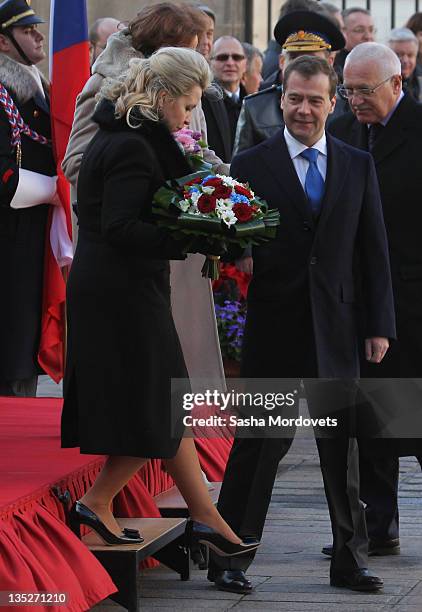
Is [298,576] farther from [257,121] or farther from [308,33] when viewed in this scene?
[308,33]

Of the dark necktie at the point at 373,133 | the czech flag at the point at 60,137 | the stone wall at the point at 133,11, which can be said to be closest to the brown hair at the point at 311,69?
the dark necktie at the point at 373,133

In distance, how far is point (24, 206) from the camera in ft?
25.6

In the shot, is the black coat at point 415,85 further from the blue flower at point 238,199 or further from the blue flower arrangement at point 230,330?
the blue flower at point 238,199

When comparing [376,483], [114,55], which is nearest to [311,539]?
[376,483]

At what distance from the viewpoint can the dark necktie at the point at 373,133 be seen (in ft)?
21.6

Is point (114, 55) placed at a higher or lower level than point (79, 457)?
higher

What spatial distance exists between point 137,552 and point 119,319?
2.49ft

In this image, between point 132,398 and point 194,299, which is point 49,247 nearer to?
point 194,299

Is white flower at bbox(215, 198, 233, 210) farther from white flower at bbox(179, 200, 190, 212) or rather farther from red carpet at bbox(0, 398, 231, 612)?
red carpet at bbox(0, 398, 231, 612)

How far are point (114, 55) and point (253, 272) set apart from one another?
1.21 metres

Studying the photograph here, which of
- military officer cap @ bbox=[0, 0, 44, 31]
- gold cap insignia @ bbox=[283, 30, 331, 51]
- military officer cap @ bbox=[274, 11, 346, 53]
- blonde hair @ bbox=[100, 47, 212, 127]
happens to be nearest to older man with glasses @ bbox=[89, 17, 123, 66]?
military officer cap @ bbox=[274, 11, 346, 53]

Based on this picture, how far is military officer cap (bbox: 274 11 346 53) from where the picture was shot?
27.8 feet

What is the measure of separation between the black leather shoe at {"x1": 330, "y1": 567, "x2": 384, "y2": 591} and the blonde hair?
171 cm

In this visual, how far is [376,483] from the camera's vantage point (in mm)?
6559
